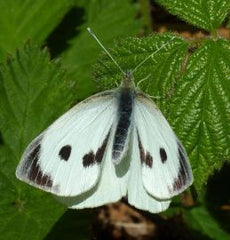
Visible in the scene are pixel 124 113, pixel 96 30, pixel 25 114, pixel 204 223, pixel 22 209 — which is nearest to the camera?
pixel 124 113

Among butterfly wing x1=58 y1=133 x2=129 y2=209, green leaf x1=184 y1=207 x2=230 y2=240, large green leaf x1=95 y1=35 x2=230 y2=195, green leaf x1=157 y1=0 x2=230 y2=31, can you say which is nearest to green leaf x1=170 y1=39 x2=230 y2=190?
large green leaf x1=95 y1=35 x2=230 y2=195

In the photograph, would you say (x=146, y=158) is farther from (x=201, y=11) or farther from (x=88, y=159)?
(x=201, y=11)

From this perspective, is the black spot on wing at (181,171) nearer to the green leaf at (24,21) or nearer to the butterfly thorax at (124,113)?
the butterfly thorax at (124,113)

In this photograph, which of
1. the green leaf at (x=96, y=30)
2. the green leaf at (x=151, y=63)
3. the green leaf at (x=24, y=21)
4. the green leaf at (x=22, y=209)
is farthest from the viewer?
the green leaf at (x=96, y=30)

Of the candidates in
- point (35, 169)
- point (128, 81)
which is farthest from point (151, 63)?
point (35, 169)

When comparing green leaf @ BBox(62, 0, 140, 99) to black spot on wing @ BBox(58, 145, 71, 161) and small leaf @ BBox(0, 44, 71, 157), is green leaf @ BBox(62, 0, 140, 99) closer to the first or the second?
small leaf @ BBox(0, 44, 71, 157)

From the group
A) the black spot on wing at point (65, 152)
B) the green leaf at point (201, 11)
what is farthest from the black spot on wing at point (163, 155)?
the green leaf at point (201, 11)
